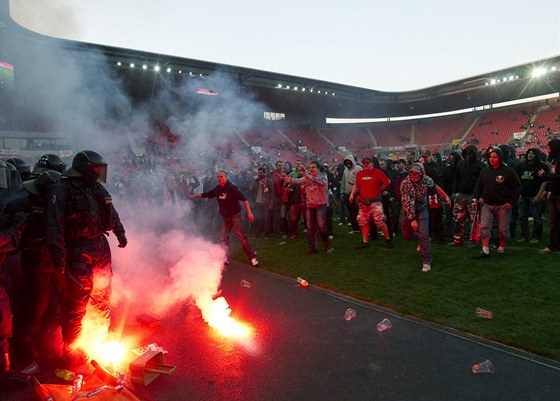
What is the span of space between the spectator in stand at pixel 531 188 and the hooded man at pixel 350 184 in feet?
11.1

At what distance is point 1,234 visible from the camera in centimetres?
304

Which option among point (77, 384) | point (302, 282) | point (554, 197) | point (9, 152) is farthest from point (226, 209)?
point (9, 152)

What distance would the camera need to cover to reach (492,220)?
21.3ft

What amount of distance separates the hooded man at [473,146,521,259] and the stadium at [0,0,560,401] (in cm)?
49

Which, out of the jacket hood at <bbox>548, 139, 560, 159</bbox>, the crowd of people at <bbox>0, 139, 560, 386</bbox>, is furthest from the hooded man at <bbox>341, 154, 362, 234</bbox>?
the jacket hood at <bbox>548, 139, 560, 159</bbox>

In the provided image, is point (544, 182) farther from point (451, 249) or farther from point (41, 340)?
point (41, 340)

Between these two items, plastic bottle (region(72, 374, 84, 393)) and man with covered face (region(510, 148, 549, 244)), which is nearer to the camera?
plastic bottle (region(72, 374, 84, 393))

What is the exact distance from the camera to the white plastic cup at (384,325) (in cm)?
407

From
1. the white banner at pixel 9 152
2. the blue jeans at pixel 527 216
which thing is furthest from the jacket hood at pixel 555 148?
the white banner at pixel 9 152

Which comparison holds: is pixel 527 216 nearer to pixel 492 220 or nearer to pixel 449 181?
pixel 449 181

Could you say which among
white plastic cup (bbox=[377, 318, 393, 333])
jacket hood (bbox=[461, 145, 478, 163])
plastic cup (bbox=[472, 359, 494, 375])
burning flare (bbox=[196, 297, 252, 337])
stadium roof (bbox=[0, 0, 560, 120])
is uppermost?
stadium roof (bbox=[0, 0, 560, 120])

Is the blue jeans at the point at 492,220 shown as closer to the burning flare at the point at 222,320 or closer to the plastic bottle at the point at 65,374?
the burning flare at the point at 222,320

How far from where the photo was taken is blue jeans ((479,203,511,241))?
627 cm

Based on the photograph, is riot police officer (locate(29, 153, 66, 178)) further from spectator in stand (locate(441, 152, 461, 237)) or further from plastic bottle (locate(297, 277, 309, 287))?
spectator in stand (locate(441, 152, 461, 237))
